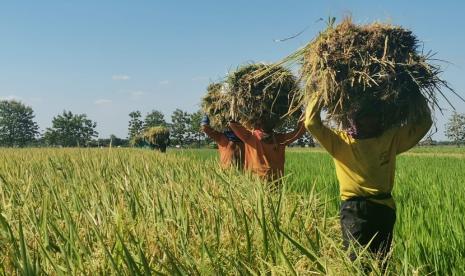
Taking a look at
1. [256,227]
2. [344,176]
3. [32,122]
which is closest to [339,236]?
[344,176]

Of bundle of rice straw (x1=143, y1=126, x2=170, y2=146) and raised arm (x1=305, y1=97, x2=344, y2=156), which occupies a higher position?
bundle of rice straw (x1=143, y1=126, x2=170, y2=146)

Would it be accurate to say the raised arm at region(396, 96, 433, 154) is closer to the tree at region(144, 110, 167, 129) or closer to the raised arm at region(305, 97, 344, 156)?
the raised arm at region(305, 97, 344, 156)

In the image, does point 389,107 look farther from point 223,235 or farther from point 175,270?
point 175,270

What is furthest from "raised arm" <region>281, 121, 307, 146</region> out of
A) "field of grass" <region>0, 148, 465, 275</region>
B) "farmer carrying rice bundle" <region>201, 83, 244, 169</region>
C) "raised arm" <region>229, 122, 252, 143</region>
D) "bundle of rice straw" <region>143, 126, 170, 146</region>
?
"bundle of rice straw" <region>143, 126, 170, 146</region>

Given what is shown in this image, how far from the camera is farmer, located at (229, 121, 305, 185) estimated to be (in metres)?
3.96

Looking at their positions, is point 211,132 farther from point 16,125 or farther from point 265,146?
point 16,125

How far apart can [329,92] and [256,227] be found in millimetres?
860

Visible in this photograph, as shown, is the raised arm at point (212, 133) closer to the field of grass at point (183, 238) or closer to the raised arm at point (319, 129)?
the field of grass at point (183, 238)

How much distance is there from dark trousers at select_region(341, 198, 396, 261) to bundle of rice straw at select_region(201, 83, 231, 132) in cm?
287

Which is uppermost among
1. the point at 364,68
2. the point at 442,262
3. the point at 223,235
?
the point at 364,68

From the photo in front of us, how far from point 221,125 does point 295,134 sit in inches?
68.1

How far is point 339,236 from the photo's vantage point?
9.09 feet

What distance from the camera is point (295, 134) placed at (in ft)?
12.8

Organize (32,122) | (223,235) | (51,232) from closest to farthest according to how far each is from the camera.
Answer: (51,232) < (223,235) < (32,122)
